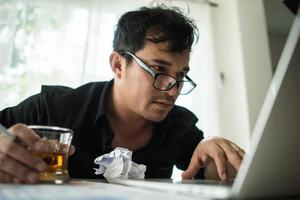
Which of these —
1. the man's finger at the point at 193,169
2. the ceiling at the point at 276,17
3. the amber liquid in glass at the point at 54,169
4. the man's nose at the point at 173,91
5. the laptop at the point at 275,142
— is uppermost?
the ceiling at the point at 276,17

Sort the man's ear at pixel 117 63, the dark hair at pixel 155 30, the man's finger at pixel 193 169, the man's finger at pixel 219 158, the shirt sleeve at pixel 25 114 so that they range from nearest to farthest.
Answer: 1. the man's finger at pixel 219 158
2. the man's finger at pixel 193 169
3. the shirt sleeve at pixel 25 114
4. the dark hair at pixel 155 30
5. the man's ear at pixel 117 63

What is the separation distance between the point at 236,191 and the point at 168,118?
881mm

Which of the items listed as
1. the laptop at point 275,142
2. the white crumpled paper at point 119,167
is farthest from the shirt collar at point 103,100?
the laptop at point 275,142

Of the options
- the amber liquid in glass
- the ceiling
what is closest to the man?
the amber liquid in glass

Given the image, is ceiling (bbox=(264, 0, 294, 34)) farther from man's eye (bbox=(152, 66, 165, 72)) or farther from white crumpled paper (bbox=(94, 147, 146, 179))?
white crumpled paper (bbox=(94, 147, 146, 179))

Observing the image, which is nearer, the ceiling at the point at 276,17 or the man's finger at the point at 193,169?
the man's finger at the point at 193,169

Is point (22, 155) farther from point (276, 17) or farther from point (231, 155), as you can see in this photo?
point (276, 17)

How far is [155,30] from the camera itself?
1.07m

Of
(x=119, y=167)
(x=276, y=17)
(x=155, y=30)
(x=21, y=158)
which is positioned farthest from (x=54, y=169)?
(x=276, y=17)

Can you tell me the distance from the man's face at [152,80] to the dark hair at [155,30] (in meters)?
0.03

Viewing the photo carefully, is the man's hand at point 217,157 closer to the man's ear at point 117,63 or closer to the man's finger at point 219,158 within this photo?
the man's finger at point 219,158

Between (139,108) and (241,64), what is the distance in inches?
53.5

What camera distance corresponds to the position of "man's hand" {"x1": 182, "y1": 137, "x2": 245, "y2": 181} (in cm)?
72

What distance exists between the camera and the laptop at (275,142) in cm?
29
